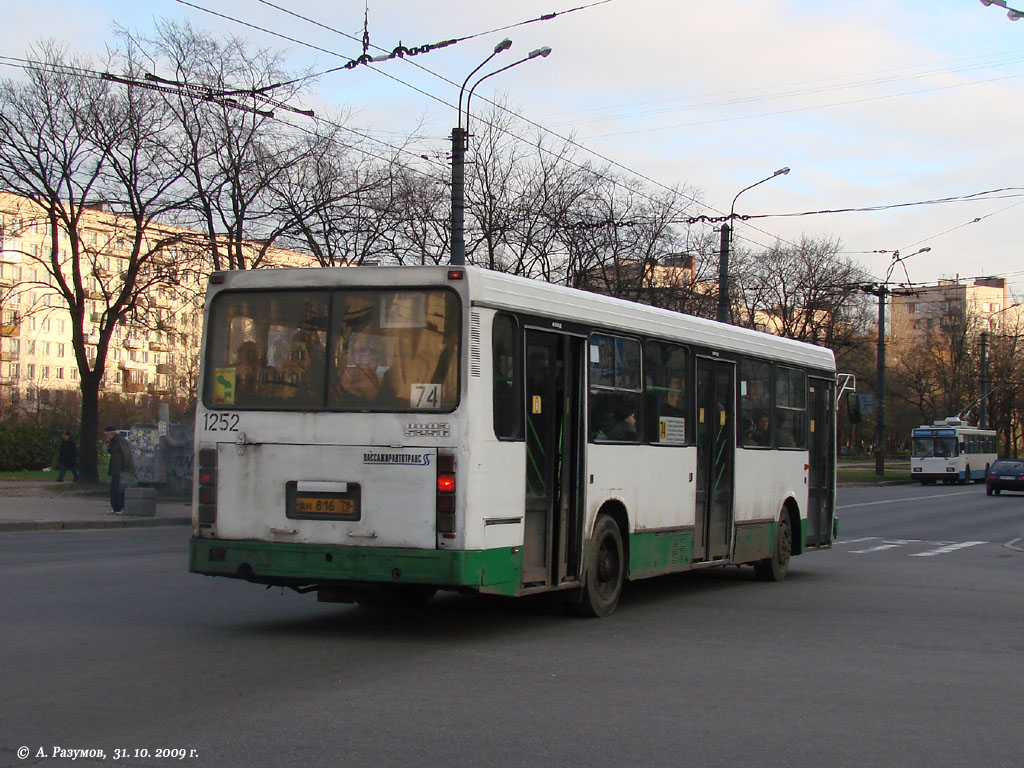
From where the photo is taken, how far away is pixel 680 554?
12.6 meters

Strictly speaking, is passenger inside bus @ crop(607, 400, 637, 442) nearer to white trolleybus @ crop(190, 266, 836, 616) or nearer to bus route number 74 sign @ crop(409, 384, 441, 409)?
white trolleybus @ crop(190, 266, 836, 616)

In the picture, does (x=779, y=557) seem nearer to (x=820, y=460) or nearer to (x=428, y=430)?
(x=820, y=460)

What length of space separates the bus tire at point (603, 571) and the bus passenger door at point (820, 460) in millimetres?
5519

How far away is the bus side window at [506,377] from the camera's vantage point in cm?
955

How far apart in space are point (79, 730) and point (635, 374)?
6526mm

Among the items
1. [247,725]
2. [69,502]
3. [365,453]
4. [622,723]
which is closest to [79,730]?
[247,725]

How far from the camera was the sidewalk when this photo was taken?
22.6 m

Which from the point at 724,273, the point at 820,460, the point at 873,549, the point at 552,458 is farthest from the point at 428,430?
the point at 724,273

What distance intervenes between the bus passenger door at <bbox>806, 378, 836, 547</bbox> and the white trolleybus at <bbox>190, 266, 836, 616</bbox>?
5.44m

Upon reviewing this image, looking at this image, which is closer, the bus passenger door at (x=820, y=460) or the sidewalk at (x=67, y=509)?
the bus passenger door at (x=820, y=460)

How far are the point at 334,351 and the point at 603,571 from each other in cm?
324

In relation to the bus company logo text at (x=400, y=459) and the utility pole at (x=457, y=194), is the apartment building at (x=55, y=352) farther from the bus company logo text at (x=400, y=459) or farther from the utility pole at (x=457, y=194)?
the bus company logo text at (x=400, y=459)

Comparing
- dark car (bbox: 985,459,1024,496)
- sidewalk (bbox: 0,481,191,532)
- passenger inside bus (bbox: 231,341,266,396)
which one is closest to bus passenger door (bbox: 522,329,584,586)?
passenger inside bus (bbox: 231,341,266,396)

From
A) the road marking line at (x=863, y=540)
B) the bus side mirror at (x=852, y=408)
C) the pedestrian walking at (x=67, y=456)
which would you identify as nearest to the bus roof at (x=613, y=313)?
the bus side mirror at (x=852, y=408)
